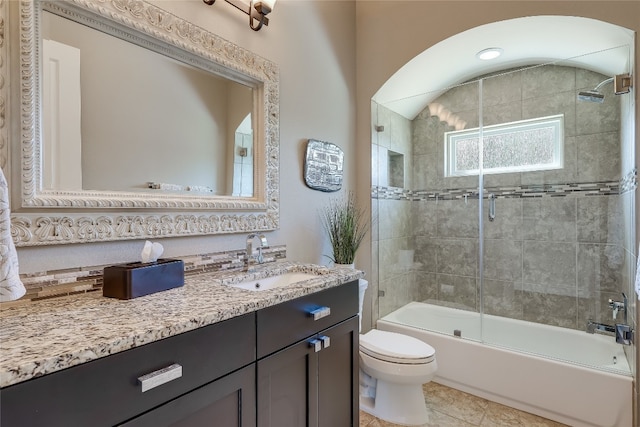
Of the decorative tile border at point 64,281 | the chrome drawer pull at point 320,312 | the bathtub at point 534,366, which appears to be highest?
the decorative tile border at point 64,281

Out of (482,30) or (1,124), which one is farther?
(482,30)

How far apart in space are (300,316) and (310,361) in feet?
0.63

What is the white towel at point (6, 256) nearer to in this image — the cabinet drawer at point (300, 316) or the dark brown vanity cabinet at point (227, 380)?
the dark brown vanity cabinet at point (227, 380)

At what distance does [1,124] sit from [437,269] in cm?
298

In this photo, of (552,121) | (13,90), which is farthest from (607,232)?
(13,90)

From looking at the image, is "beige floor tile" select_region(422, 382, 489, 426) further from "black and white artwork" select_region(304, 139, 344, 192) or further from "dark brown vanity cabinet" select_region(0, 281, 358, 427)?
"black and white artwork" select_region(304, 139, 344, 192)

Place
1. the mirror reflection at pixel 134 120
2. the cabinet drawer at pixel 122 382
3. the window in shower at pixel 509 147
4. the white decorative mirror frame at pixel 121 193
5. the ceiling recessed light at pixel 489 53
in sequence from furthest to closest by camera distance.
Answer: the window in shower at pixel 509 147
the ceiling recessed light at pixel 489 53
the mirror reflection at pixel 134 120
the white decorative mirror frame at pixel 121 193
the cabinet drawer at pixel 122 382

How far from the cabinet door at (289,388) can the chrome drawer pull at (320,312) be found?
0.33 ft

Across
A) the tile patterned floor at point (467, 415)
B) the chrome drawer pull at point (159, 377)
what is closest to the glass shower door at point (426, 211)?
the tile patterned floor at point (467, 415)

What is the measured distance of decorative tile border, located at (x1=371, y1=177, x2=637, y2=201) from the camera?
2247mm

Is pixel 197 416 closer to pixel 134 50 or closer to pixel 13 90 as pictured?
pixel 13 90

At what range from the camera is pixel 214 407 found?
89 cm

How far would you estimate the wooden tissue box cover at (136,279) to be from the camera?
100 cm

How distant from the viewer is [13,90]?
0.97m
